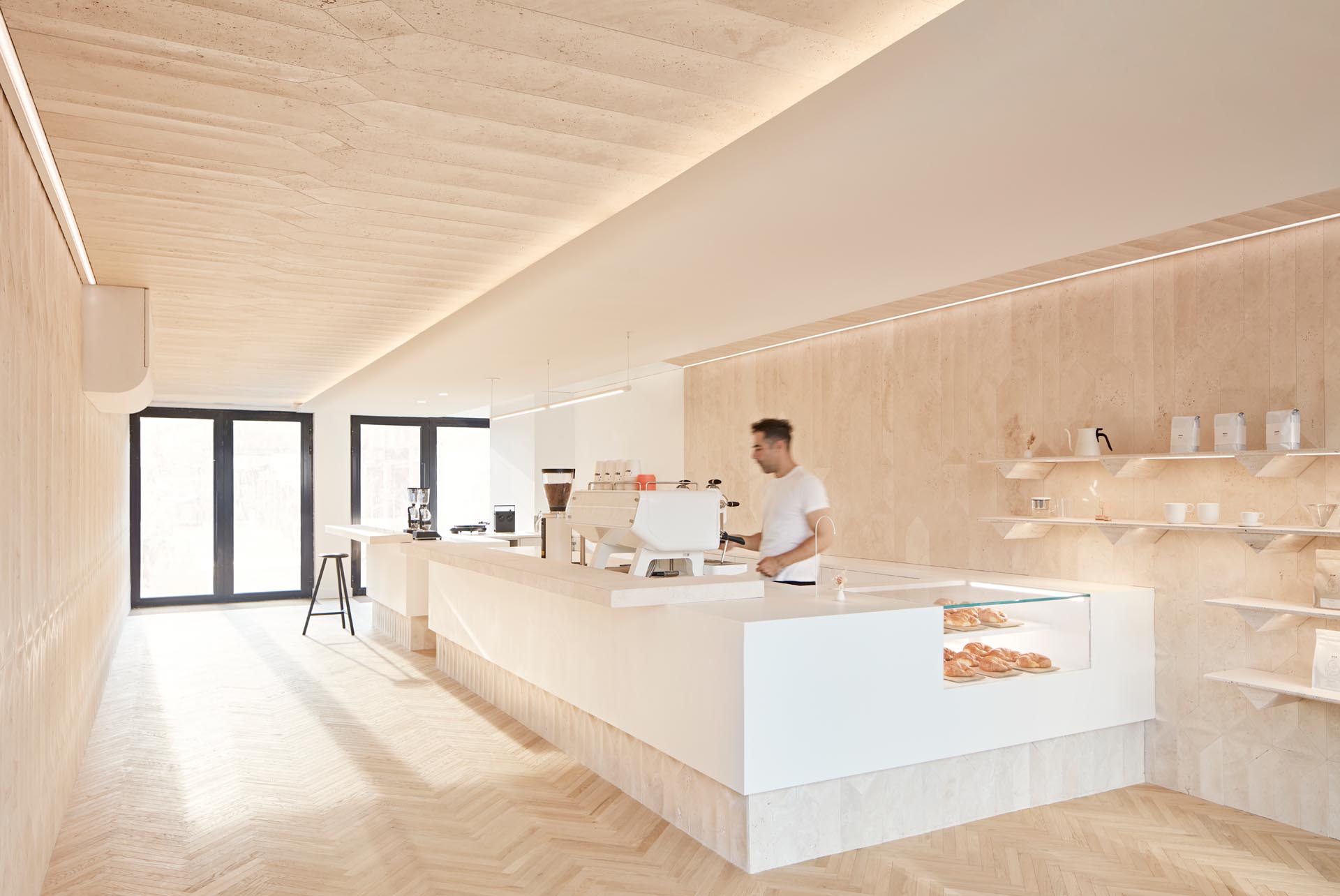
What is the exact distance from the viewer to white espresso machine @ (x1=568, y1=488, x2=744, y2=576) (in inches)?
148

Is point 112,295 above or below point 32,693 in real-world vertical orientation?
above

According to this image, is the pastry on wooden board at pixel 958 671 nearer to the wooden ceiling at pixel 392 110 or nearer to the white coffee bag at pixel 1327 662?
the white coffee bag at pixel 1327 662

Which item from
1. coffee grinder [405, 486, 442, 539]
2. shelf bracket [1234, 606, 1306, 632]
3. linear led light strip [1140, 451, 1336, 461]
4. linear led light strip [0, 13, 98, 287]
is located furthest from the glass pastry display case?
coffee grinder [405, 486, 442, 539]

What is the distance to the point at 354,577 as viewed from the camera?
12328 mm

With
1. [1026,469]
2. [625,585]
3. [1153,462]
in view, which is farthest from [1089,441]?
[625,585]

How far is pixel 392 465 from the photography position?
12.7 m

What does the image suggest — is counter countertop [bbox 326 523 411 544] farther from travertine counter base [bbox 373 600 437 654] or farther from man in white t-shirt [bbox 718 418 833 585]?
man in white t-shirt [bbox 718 418 833 585]

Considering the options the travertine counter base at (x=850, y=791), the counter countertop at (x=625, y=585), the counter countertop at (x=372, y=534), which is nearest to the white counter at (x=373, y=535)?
the counter countertop at (x=372, y=534)

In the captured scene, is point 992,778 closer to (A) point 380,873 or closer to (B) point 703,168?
(A) point 380,873

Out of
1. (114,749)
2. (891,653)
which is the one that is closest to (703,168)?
(891,653)

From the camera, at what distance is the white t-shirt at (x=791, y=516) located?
4.24m

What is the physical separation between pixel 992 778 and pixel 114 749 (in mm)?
4730

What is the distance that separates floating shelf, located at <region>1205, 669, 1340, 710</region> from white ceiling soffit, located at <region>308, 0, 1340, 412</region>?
200cm

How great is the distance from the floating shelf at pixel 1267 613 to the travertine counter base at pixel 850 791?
33.9 inches
